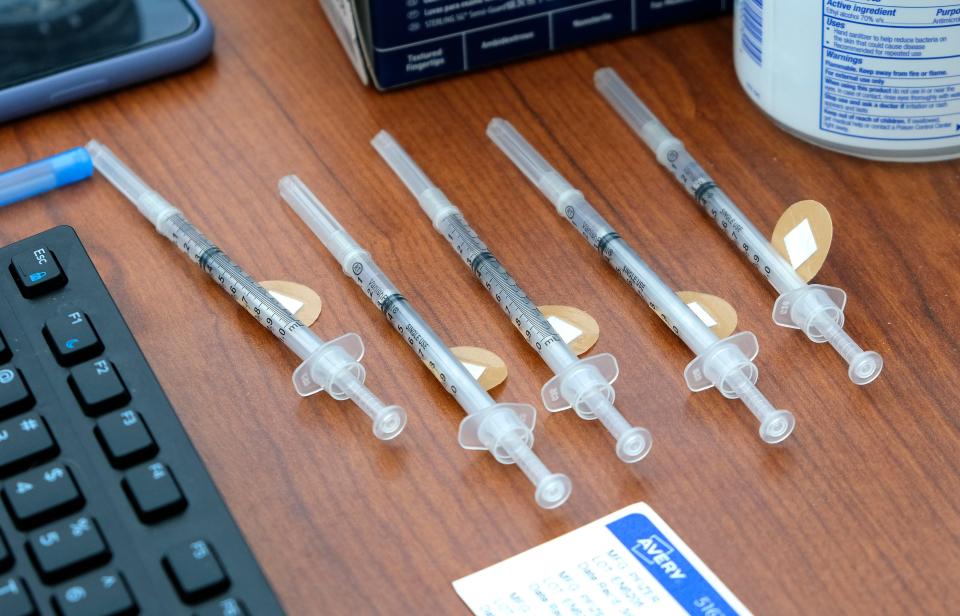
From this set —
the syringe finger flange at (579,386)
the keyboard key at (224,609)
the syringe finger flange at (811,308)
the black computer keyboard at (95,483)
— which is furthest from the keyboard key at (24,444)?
the syringe finger flange at (811,308)

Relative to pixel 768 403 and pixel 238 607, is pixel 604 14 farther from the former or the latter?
pixel 238 607

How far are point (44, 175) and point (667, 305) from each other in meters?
0.35

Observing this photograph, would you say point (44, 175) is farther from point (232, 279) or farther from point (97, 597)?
point (97, 597)

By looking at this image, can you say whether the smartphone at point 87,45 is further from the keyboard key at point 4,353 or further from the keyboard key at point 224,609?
the keyboard key at point 224,609

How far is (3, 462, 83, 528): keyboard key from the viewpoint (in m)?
0.49

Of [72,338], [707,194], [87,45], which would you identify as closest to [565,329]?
[707,194]

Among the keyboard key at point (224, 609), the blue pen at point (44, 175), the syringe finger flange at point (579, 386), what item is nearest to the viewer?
the keyboard key at point (224, 609)

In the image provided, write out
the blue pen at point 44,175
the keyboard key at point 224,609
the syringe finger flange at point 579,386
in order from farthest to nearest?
the blue pen at point 44,175
the syringe finger flange at point 579,386
the keyboard key at point 224,609

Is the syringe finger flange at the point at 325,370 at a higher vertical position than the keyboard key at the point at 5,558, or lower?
lower

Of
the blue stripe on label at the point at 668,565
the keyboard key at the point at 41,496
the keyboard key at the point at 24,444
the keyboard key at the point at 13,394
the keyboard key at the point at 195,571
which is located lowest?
the blue stripe on label at the point at 668,565

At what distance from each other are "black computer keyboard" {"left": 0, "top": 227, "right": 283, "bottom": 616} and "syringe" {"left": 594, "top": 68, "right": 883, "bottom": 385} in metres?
0.28

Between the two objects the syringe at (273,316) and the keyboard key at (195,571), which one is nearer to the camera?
the keyboard key at (195,571)

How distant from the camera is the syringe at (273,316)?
0.57 m

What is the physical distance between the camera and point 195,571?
1.54ft
